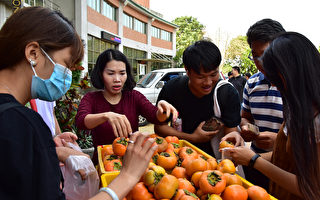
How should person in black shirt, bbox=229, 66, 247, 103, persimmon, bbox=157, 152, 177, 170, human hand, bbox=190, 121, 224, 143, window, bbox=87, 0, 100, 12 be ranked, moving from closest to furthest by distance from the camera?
persimmon, bbox=157, 152, 177, 170
human hand, bbox=190, 121, 224, 143
person in black shirt, bbox=229, 66, 247, 103
window, bbox=87, 0, 100, 12

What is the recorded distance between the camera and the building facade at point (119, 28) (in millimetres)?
13969

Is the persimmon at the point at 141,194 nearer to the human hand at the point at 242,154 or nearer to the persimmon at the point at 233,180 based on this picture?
the persimmon at the point at 233,180

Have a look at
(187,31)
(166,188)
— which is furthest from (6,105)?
(187,31)

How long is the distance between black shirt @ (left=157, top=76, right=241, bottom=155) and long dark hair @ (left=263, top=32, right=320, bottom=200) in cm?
90

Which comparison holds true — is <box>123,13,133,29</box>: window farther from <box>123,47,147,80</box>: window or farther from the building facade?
<box>123,47,147,80</box>: window

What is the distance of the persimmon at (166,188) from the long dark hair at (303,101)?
68 cm

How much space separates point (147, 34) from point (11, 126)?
85.3ft

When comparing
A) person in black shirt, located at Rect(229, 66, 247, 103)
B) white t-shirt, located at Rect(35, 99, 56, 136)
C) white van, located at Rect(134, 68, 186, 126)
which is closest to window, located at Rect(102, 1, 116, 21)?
white van, located at Rect(134, 68, 186, 126)

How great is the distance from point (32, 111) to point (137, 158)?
0.55 m

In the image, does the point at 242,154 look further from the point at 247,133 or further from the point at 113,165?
the point at 113,165

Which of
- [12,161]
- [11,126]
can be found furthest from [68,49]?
[12,161]

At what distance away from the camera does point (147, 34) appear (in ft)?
84.1

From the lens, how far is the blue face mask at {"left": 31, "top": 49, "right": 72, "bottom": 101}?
3.69 ft

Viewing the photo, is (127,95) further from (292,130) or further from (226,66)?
(226,66)
